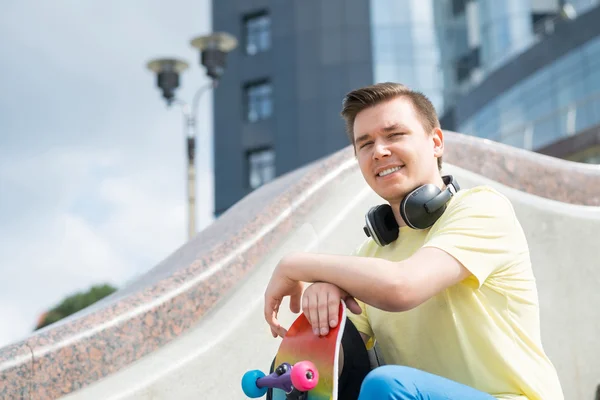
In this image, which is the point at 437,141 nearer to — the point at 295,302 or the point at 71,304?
the point at 295,302

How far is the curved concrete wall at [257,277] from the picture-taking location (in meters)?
3.28

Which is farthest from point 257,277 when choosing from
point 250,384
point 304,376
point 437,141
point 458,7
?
point 458,7

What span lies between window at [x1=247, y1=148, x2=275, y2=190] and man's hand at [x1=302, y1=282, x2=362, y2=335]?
1333 inches

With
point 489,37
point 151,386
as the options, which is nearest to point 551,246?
point 151,386

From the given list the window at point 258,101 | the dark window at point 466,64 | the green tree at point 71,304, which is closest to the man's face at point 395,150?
the green tree at point 71,304

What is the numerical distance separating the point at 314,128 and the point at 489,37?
8.37 m

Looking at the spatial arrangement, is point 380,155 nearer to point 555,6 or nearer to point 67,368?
point 67,368

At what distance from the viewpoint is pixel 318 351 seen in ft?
7.30

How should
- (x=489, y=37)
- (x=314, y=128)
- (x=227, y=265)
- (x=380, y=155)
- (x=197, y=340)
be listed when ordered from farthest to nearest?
(x=314, y=128) < (x=489, y=37) < (x=227, y=265) < (x=197, y=340) < (x=380, y=155)

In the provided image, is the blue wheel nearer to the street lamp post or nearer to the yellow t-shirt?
the yellow t-shirt

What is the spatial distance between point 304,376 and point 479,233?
0.65m

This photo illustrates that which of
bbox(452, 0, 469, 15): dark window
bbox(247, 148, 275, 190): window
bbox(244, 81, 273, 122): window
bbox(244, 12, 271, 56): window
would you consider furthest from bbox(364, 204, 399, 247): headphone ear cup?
bbox(452, 0, 469, 15): dark window

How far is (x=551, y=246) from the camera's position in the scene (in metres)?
4.62

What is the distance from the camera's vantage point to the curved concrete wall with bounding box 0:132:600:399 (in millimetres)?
3279
